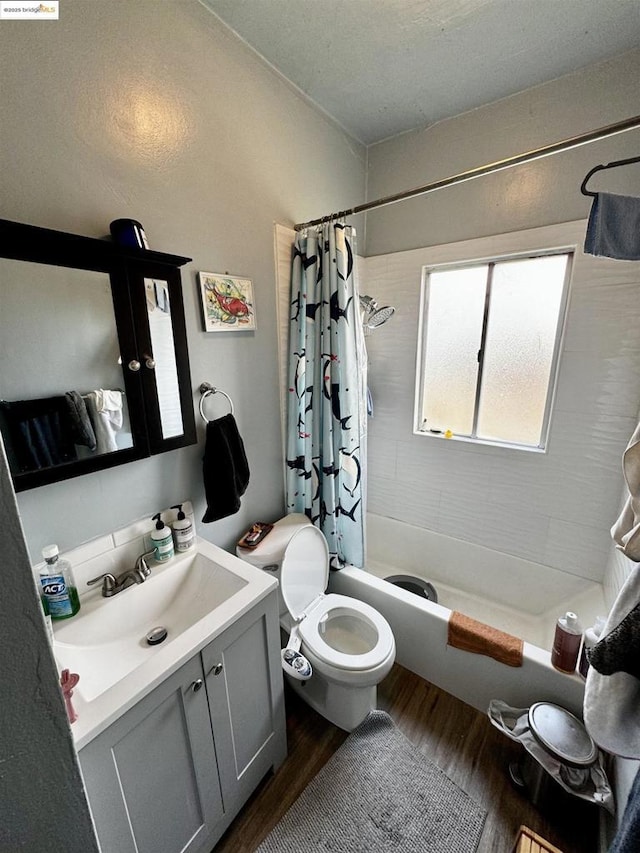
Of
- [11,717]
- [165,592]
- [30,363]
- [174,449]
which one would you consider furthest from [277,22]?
[165,592]

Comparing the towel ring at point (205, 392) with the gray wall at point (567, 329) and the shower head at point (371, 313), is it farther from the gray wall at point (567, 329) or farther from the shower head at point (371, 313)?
the gray wall at point (567, 329)

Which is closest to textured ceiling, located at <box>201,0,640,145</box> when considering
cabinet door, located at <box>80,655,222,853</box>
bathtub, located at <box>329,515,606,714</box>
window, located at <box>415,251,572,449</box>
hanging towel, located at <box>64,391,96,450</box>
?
window, located at <box>415,251,572,449</box>

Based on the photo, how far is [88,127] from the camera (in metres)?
1.00

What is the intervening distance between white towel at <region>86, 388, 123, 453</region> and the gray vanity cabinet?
70 centimetres

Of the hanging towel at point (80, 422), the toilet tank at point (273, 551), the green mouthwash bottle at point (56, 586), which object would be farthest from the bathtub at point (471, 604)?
the hanging towel at point (80, 422)

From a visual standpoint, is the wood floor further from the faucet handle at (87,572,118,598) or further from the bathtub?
the faucet handle at (87,572,118,598)

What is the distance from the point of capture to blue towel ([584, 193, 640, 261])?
104 centimetres

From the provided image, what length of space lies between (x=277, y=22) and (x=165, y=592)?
213 cm

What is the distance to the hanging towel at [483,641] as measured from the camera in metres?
1.43

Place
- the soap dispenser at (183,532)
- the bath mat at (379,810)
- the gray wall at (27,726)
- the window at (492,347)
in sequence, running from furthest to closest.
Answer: the window at (492,347), the soap dispenser at (183,532), the bath mat at (379,810), the gray wall at (27,726)

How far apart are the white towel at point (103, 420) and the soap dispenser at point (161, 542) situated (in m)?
0.35

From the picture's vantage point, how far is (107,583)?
1.14 m

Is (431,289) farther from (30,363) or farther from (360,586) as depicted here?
(30,363)

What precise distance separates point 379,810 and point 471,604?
1.16 metres
